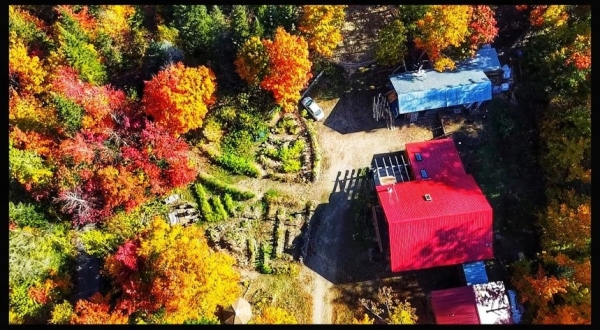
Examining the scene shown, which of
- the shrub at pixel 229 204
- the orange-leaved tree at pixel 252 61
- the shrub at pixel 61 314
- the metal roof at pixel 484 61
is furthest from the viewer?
the metal roof at pixel 484 61

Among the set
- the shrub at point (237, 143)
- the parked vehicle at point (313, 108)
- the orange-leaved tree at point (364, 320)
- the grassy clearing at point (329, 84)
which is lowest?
the orange-leaved tree at point (364, 320)

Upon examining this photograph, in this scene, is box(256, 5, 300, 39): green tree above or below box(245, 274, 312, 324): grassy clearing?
above

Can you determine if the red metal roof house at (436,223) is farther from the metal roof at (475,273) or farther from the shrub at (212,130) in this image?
the shrub at (212,130)

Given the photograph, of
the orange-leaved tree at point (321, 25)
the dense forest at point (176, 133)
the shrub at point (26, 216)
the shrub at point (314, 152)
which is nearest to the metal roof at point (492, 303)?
the dense forest at point (176, 133)

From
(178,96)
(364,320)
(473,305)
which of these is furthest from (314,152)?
(473,305)

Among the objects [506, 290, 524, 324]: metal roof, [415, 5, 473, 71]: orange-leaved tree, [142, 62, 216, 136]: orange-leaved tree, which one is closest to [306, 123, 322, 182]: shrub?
[142, 62, 216, 136]: orange-leaved tree

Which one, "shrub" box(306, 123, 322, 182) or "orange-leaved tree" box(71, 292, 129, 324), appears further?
"shrub" box(306, 123, 322, 182)

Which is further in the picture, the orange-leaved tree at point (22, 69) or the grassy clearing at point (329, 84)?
the grassy clearing at point (329, 84)

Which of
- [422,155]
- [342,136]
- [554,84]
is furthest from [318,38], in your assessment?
[554,84]

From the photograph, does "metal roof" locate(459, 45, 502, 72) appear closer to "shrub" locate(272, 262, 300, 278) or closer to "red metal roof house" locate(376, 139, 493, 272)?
"red metal roof house" locate(376, 139, 493, 272)
